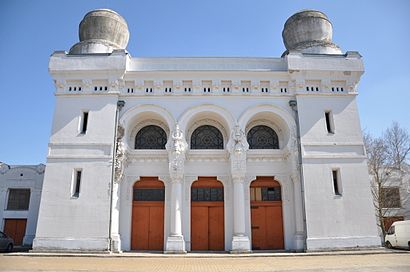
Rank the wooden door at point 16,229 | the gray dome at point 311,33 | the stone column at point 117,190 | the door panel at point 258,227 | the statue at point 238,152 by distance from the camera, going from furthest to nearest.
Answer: the wooden door at point 16,229 < the gray dome at point 311,33 < the door panel at point 258,227 < the statue at point 238,152 < the stone column at point 117,190

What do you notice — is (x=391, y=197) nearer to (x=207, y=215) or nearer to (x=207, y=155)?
(x=207, y=215)

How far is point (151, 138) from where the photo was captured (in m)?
20.1

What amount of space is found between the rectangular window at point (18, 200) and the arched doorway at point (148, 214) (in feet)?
34.9

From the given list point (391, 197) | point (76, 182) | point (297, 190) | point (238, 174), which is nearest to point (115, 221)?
point (76, 182)

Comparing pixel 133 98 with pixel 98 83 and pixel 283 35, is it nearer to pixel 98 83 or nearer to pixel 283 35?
pixel 98 83

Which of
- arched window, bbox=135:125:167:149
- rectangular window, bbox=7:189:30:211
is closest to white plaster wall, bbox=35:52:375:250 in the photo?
arched window, bbox=135:125:167:149


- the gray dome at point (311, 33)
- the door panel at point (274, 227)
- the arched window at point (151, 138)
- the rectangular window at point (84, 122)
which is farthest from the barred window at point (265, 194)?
the rectangular window at point (84, 122)

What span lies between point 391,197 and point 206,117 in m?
17.0

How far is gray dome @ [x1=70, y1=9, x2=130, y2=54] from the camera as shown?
68.3 ft

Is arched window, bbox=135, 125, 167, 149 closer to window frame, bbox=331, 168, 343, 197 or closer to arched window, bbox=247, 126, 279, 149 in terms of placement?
arched window, bbox=247, 126, 279, 149

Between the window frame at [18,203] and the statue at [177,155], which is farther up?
the statue at [177,155]

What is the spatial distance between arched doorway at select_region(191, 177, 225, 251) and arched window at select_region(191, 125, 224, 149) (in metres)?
1.96

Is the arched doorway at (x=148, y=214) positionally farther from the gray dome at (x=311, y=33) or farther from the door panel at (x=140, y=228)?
the gray dome at (x=311, y=33)

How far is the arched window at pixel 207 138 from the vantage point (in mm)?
19844
